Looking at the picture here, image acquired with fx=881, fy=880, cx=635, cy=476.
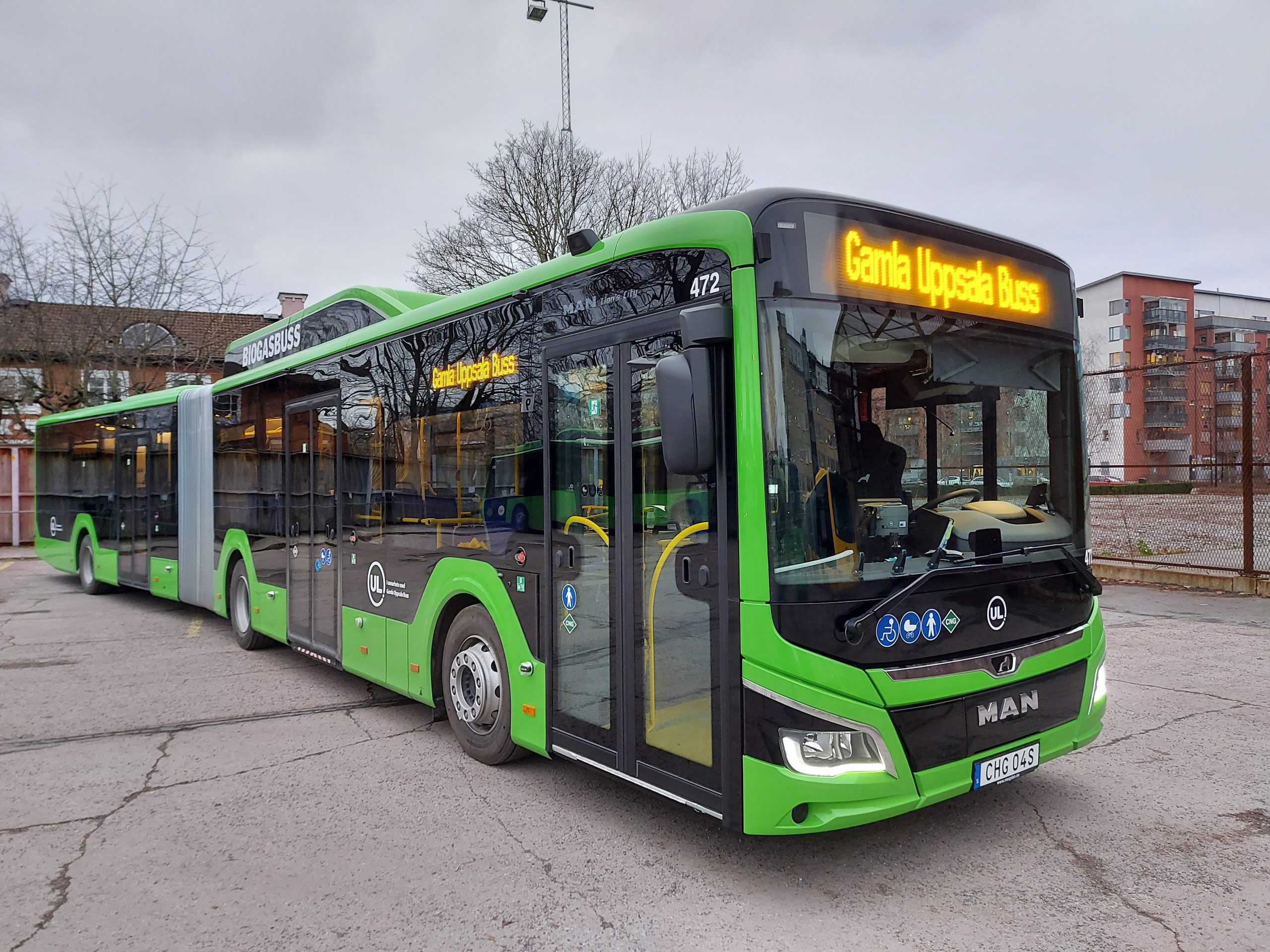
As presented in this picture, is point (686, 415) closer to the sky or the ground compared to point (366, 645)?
closer to the sky

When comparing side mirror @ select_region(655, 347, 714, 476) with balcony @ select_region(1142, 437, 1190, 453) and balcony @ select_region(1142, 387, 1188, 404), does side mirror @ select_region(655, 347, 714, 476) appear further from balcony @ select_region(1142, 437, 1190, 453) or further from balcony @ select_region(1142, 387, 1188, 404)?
balcony @ select_region(1142, 387, 1188, 404)

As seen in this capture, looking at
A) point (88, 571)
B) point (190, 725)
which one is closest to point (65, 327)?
point (88, 571)

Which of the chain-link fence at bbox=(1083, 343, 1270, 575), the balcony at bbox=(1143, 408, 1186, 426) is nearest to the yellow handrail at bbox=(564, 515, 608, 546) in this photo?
the chain-link fence at bbox=(1083, 343, 1270, 575)

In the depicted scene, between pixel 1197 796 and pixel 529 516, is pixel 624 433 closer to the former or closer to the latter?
pixel 529 516

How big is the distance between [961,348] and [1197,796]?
282cm

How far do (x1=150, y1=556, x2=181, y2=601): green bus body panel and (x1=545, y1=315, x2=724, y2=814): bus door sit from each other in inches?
332

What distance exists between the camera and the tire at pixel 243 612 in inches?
360

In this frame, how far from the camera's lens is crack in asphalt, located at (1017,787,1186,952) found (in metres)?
3.36

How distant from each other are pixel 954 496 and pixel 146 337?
26.5 metres

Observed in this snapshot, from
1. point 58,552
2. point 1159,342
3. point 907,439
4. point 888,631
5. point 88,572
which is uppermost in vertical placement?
point 1159,342

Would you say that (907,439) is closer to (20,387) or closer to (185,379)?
(185,379)

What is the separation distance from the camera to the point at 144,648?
945 centimetres

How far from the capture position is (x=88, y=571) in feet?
46.8

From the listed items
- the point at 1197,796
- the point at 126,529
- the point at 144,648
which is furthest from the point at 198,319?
the point at 1197,796
